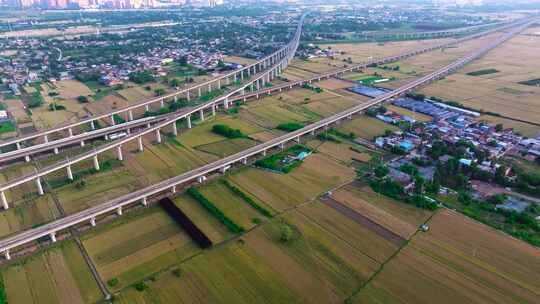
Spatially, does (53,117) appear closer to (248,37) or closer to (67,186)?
(67,186)

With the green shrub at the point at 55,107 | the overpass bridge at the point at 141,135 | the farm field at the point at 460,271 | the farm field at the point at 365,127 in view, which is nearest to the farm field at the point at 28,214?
the overpass bridge at the point at 141,135

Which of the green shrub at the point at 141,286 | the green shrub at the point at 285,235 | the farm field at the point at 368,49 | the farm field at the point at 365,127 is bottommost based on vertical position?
the green shrub at the point at 141,286

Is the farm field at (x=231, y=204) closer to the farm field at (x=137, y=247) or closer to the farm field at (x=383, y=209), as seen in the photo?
the farm field at (x=137, y=247)

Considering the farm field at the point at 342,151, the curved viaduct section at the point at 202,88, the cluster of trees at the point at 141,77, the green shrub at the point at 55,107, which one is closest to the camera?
the farm field at the point at 342,151

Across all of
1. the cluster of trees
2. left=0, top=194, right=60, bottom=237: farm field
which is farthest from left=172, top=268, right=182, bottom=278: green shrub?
the cluster of trees

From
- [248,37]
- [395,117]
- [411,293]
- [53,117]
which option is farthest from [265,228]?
[248,37]

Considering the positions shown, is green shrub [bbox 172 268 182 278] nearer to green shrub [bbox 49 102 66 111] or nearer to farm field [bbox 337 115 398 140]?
farm field [bbox 337 115 398 140]
